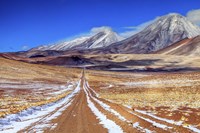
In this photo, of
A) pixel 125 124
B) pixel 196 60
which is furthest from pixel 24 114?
pixel 196 60

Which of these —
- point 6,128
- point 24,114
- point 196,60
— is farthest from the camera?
point 196,60

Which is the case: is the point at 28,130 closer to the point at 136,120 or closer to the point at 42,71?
the point at 136,120

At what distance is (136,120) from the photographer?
57.0 ft

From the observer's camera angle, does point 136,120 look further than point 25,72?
No

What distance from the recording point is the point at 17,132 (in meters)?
15.5

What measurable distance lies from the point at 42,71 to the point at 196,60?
340 feet

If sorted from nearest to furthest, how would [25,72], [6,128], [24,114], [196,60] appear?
1. [6,128]
2. [24,114]
3. [25,72]
4. [196,60]

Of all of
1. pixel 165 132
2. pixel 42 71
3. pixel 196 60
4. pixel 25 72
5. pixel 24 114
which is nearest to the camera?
pixel 165 132

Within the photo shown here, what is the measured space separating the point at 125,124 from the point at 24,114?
30.7 ft

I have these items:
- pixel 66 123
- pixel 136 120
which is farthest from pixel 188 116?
pixel 66 123

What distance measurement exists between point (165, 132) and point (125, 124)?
303 cm

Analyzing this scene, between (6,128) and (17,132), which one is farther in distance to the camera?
(6,128)

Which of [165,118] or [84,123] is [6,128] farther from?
[165,118]

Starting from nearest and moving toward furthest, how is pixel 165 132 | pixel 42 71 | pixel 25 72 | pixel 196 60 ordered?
1. pixel 165 132
2. pixel 25 72
3. pixel 42 71
4. pixel 196 60
